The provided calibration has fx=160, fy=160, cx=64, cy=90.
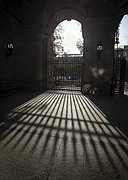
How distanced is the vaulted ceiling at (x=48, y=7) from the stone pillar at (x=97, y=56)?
71 cm

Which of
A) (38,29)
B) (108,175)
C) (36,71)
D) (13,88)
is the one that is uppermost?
(38,29)

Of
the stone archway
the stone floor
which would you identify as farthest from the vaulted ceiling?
the stone floor

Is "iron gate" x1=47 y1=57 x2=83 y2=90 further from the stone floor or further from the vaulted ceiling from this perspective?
the stone floor

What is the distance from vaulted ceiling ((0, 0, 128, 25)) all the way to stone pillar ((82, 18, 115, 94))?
71cm

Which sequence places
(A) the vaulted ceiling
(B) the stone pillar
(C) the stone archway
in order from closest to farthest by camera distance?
(A) the vaulted ceiling < (B) the stone pillar < (C) the stone archway

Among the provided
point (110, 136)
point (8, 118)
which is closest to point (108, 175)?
point (110, 136)

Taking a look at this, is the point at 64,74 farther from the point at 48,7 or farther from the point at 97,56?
the point at 97,56

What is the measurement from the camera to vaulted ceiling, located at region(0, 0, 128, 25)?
431 inches

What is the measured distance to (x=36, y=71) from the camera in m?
12.8

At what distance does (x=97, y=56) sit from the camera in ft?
37.5

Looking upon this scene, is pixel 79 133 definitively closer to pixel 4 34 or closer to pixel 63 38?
pixel 4 34

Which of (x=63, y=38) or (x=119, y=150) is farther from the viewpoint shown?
(x=63, y=38)

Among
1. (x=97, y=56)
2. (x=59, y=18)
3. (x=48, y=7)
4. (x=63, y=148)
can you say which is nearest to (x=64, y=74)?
(x=59, y=18)

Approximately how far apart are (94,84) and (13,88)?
597cm
